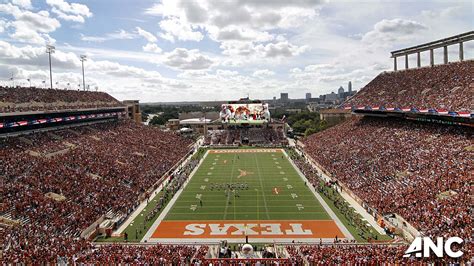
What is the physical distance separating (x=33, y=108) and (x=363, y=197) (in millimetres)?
30714

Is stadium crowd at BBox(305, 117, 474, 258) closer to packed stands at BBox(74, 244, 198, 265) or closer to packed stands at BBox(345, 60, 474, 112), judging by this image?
packed stands at BBox(345, 60, 474, 112)

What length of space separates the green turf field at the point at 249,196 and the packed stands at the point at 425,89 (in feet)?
49.2

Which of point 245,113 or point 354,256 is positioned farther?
point 245,113

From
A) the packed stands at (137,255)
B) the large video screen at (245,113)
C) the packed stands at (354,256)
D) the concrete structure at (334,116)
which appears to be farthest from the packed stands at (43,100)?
the concrete structure at (334,116)

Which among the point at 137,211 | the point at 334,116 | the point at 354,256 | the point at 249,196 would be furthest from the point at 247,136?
the point at 354,256

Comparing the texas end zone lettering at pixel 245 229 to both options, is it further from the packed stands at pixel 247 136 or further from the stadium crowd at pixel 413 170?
the packed stands at pixel 247 136

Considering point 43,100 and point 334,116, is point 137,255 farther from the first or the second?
point 334,116

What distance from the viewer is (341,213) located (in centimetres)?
2619

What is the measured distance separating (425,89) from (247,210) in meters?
28.0

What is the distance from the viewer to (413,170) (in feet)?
93.9

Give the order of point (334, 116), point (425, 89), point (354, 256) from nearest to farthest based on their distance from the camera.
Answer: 1. point (354, 256)
2. point (425, 89)
3. point (334, 116)

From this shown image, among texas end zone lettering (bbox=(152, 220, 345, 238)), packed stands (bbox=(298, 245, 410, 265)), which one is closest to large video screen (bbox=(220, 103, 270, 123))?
texas end zone lettering (bbox=(152, 220, 345, 238))

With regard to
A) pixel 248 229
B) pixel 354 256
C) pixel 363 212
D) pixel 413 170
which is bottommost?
pixel 248 229

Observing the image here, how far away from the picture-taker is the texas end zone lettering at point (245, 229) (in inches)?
891
